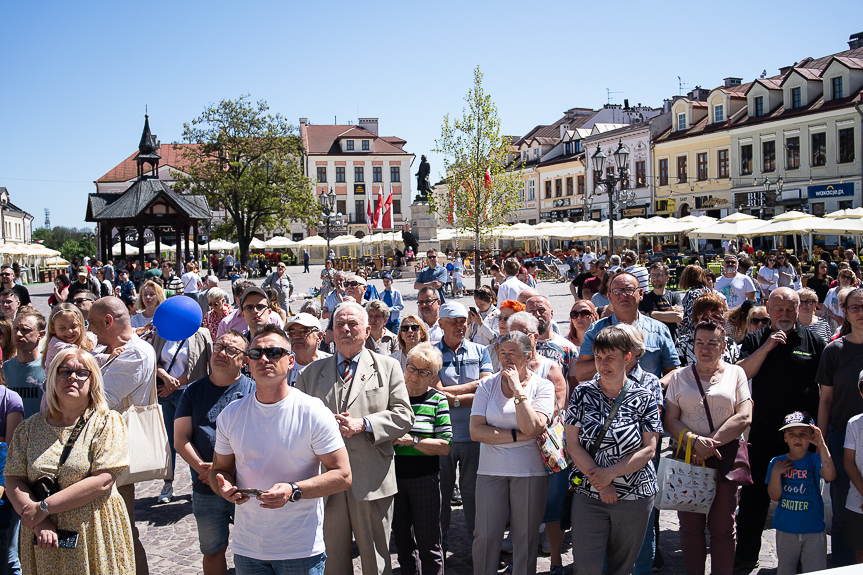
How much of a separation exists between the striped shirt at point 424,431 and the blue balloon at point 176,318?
84.5 inches

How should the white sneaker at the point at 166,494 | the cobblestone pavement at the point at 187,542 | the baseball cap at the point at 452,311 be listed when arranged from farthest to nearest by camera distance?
the white sneaker at the point at 166,494, the baseball cap at the point at 452,311, the cobblestone pavement at the point at 187,542

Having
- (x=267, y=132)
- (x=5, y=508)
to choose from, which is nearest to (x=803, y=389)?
(x=5, y=508)

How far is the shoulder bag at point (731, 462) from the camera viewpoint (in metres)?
4.19

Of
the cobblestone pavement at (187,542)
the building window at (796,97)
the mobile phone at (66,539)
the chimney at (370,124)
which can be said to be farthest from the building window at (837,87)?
the chimney at (370,124)

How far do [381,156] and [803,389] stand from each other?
75.7 metres

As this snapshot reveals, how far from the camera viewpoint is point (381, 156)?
258ft

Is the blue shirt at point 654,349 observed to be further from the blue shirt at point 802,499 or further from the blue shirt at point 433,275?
the blue shirt at point 433,275

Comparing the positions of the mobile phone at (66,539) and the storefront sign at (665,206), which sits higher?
the storefront sign at (665,206)

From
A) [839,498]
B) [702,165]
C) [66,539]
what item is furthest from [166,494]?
[702,165]

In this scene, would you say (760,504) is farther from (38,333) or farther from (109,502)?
(38,333)

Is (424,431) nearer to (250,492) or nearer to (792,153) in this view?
(250,492)

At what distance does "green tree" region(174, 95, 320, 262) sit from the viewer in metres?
48.7

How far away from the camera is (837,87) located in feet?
116

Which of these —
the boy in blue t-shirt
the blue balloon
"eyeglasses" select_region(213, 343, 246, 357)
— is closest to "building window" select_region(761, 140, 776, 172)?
the boy in blue t-shirt
